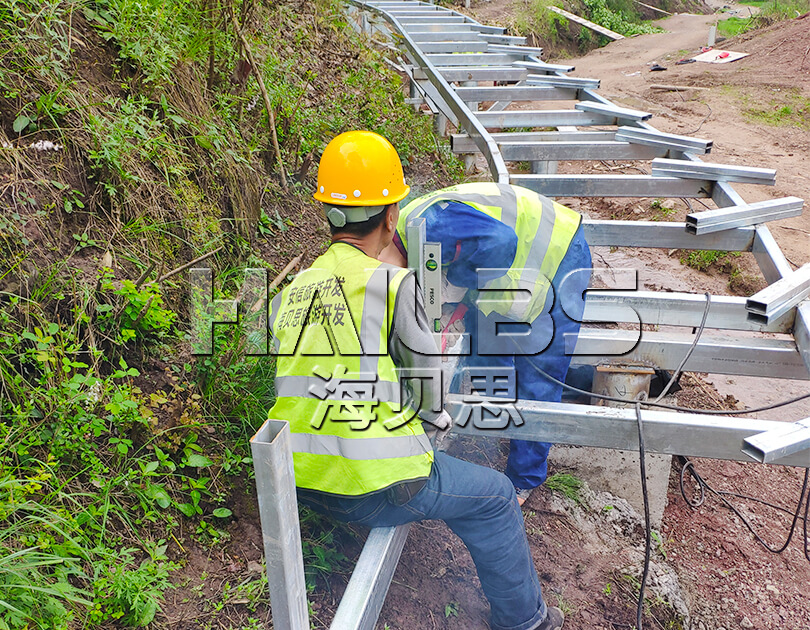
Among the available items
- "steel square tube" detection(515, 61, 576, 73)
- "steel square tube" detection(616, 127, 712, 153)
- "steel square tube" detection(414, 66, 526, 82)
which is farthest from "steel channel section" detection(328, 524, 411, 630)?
"steel square tube" detection(515, 61, 576, 73)

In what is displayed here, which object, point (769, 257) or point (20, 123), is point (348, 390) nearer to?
point (20, 123)

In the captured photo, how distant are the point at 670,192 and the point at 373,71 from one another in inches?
176

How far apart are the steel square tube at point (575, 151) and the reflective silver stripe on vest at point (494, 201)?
80.2 inches

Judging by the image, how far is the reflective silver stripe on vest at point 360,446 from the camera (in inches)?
81.9

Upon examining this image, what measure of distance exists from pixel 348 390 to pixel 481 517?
2.47 feet

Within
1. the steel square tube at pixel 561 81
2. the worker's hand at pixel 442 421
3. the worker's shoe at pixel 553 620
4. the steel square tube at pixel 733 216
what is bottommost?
the worker's shoe at pixel 553 620

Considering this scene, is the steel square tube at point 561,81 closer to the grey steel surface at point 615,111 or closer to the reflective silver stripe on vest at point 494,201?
the grey steel surface at point 615,111

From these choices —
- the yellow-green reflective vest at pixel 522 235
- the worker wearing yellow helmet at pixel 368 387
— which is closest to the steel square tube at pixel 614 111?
the yellow-green reflective vest at pixel 522 235

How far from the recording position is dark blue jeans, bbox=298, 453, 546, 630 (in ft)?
7.36

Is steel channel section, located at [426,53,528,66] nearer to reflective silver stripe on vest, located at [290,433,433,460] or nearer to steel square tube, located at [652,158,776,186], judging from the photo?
steel square tube, located at [652,158,776,186]

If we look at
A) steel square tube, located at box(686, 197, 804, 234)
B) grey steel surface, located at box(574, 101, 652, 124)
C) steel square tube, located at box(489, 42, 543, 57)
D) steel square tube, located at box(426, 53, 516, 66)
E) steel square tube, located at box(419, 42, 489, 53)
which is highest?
steel square tube, located at box(419, 42, 489, 53)

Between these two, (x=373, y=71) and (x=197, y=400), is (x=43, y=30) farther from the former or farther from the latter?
(x=373, y=71)

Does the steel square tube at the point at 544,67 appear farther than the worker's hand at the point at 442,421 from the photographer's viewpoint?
Yes

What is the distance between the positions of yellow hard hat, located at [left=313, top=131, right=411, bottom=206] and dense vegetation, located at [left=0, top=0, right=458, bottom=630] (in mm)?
1084
